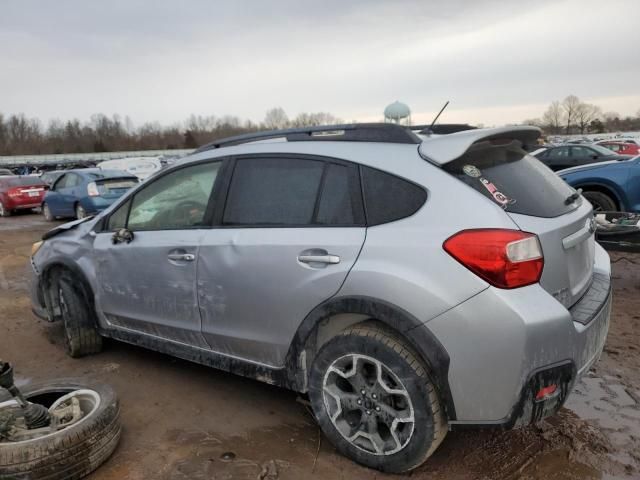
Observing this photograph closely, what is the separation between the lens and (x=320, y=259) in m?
2.62

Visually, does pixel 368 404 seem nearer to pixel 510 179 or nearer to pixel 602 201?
pixel 510 179

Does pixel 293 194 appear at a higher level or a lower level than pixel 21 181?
higher

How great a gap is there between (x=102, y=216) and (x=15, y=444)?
193cm

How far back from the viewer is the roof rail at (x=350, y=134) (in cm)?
274

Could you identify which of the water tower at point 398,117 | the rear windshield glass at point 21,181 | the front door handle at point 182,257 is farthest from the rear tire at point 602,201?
the rear windshield glass at point 21,181

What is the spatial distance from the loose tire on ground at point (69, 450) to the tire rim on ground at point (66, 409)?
0.19 feet

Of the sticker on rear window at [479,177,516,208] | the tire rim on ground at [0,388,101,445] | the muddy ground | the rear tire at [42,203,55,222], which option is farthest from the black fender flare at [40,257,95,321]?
the rear tire at [42,203,55,222]

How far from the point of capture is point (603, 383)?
363 centimetres

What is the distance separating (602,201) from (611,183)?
0.98 feet

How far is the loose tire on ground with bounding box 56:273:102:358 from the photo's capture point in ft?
13.4

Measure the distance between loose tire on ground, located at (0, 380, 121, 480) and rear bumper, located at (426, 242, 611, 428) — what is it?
184 centimetres

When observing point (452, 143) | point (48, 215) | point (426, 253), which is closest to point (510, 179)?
point (452, 143)

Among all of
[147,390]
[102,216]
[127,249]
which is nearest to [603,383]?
[147,390]

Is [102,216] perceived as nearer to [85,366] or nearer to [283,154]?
[85,366]
